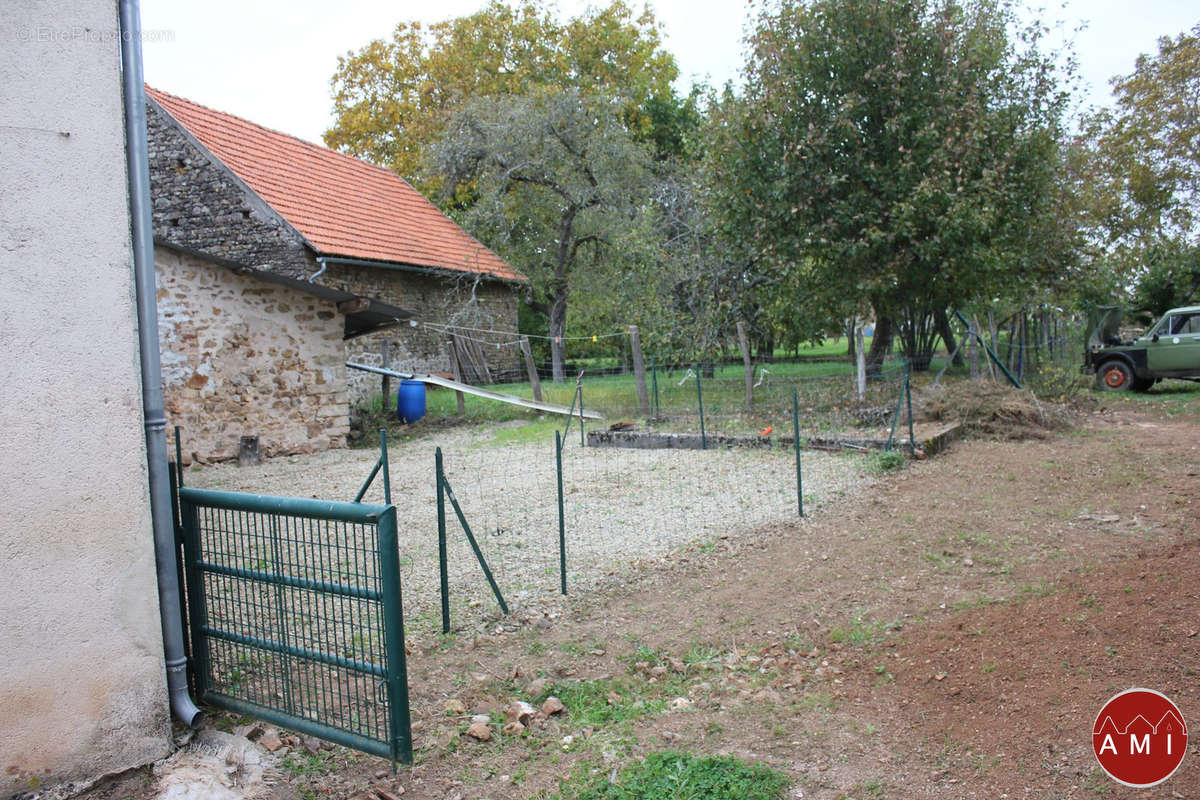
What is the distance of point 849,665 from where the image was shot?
4320mm

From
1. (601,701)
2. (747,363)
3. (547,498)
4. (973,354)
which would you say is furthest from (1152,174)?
(601,701)

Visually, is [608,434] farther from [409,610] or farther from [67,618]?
[67,618]

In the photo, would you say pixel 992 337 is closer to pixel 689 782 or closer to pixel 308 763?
pixel 689 782

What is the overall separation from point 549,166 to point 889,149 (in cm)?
1001

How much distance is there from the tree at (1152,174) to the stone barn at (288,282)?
15.6m

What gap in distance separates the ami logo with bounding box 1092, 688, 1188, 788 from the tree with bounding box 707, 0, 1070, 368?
10.3m

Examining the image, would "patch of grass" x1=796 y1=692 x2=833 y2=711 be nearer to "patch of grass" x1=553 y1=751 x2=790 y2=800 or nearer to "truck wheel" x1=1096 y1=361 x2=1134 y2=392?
"patch of grass" x1=553 y1=751 x2=790 y2=800

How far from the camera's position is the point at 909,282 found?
14523 millimetres

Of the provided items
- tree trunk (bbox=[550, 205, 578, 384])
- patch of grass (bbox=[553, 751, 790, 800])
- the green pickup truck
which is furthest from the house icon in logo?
tree trunk (bbox=[550, 205, 578, 384])

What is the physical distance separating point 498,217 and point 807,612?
60.7 ft

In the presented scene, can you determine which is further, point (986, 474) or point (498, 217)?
point (498, 217)

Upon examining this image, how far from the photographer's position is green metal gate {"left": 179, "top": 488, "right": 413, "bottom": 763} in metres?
3.25

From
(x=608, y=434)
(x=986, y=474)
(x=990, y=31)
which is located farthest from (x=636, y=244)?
(x=986, y=474)

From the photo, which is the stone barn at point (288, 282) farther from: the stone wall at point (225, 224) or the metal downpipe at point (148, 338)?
the metal downpipe at point (148, 338)
